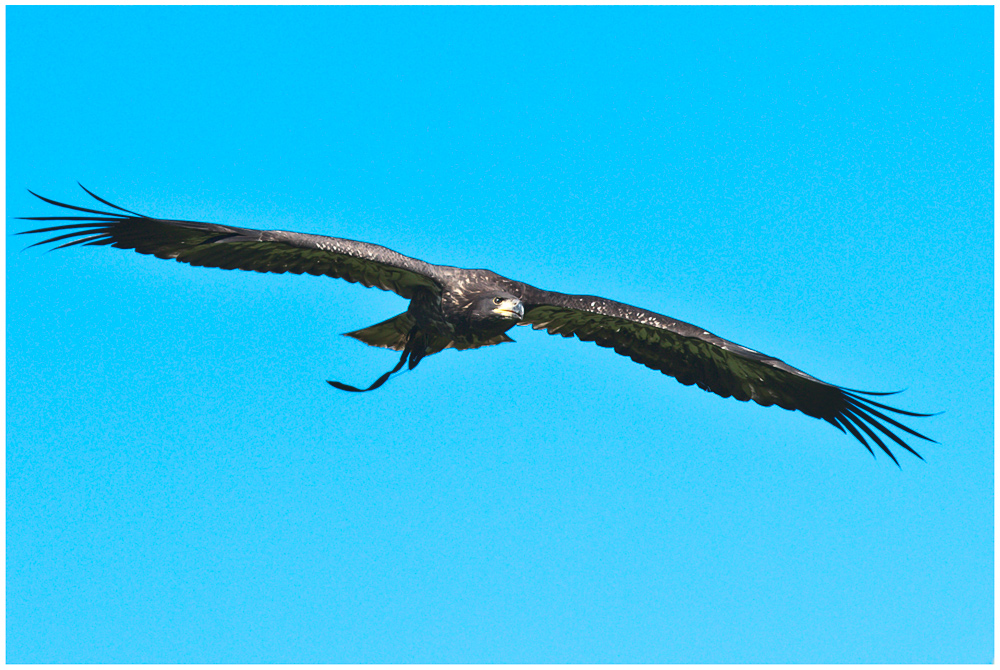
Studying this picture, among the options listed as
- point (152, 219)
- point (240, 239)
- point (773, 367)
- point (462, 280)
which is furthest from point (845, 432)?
point (152, 219)

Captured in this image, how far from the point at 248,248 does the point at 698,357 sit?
431 centimetres

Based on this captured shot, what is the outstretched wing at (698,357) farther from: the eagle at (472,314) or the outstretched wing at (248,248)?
the outstretched wing at (248,248)

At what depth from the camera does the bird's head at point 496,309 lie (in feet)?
27.9

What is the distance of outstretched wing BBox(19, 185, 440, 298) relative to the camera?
8062mm

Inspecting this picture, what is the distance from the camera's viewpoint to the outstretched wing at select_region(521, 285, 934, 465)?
878 cm

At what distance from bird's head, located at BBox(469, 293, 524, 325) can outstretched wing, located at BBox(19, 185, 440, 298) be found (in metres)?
0.42

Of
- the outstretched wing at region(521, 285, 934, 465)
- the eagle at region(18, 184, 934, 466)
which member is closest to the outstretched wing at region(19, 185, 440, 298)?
the eagle at region(18, 184, 934, 466)

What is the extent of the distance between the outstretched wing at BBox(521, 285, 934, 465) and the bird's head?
381 millimetres

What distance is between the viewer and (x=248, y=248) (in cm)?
829

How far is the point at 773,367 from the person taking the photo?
8766 mm

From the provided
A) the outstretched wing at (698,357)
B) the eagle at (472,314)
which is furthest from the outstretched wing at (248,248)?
the outstretched wing at (698,357)

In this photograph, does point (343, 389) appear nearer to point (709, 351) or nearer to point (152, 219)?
point (152, 219)

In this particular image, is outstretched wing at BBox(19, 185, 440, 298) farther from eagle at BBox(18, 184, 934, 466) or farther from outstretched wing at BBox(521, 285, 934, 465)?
outstretched wing at BBox(521, 285, 934, 465)

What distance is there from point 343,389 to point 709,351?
3439 mm
